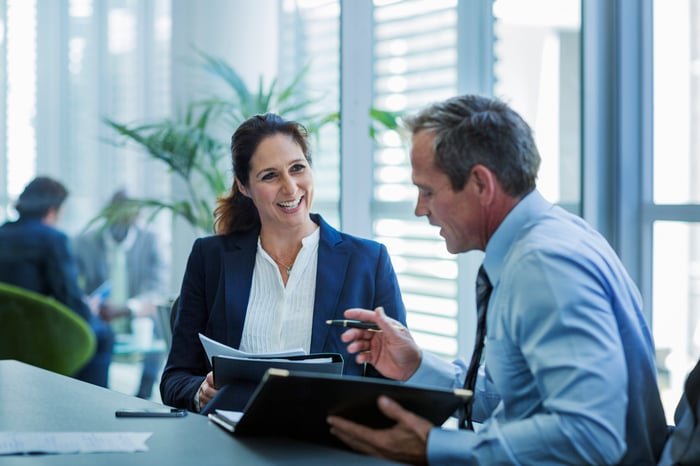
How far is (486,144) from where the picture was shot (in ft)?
5.85

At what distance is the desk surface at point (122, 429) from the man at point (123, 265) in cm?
147

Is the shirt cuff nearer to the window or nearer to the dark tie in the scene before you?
the dark tie

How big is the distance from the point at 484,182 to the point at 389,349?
48 cm

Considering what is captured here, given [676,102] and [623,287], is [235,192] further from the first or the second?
[676,102]

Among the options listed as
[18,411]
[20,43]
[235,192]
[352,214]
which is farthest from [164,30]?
[18,411]

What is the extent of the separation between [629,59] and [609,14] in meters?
0.24

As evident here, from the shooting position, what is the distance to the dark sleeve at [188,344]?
8.45ft

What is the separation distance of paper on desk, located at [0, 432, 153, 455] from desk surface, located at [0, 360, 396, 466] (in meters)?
0.03

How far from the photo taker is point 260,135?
2830 mm

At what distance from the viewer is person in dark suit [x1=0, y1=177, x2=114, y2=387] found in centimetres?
374

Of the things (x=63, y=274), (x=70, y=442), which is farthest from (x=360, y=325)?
(x=63, y=274)

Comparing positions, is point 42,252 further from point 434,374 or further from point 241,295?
point 434,374

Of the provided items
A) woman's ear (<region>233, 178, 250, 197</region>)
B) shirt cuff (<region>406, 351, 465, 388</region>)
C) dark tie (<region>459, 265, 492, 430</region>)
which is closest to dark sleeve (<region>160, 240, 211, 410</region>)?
woman's ear (<region>233, 178, 250, 197</region>)

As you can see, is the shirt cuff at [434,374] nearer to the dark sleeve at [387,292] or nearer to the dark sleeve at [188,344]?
the dark sleeve at [387,292]
